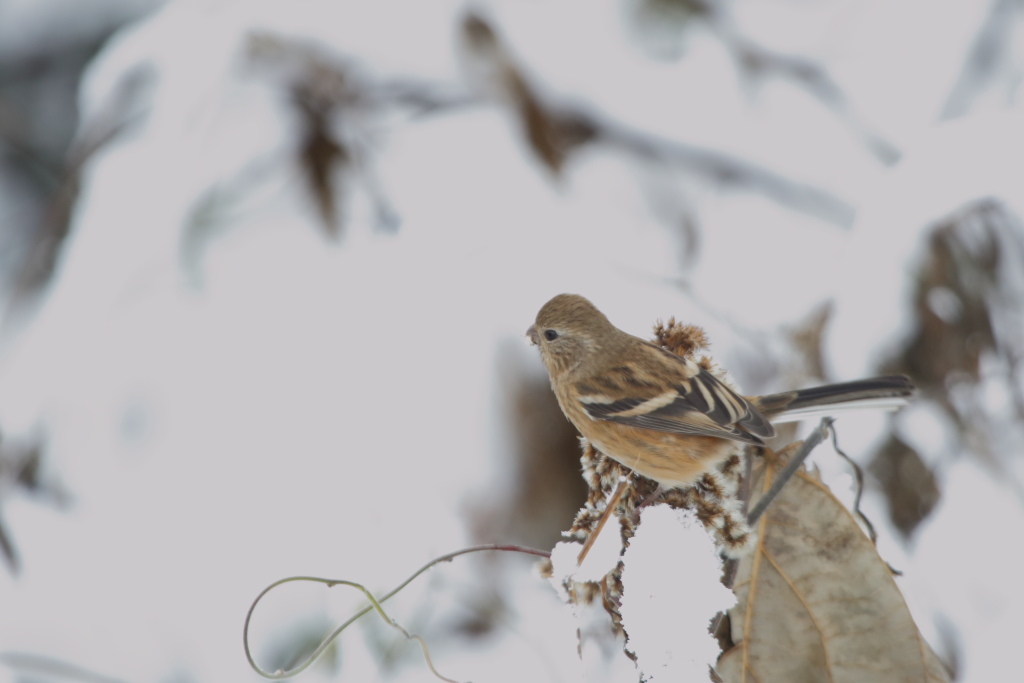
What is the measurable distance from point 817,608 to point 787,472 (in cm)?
45

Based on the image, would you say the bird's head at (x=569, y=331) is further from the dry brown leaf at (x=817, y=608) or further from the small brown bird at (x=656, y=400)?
the dry brown leaf at (x=817, y=608)

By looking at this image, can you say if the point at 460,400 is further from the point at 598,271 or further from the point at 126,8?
the point at 126,8

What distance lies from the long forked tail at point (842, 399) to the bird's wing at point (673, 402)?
18cm

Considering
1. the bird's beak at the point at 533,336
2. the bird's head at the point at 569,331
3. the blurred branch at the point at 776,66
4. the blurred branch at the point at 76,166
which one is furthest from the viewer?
the blurred branch at the point at 776,66

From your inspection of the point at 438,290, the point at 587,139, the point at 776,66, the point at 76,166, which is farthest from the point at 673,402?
the point at 776,66

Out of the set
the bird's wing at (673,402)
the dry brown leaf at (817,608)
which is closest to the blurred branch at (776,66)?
the bird's wing at (673,402)

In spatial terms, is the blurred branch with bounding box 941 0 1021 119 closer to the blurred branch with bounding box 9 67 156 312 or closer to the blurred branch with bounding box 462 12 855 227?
the blurred branch with bounding box 462 12 855 227

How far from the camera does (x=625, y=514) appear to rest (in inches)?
70.2

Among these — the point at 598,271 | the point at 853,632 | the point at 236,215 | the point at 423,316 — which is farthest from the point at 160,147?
the point at 853,632

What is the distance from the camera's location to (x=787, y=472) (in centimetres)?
168

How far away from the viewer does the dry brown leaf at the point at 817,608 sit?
1.82 meters

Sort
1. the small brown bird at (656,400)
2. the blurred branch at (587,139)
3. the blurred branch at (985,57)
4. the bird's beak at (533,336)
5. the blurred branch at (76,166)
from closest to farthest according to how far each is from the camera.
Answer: the small brown bird at (656,400), the bird's beak at (533,336), the blurred branch at (76,166), the blurred branch at (587,139), the blurred branch at (985,57)

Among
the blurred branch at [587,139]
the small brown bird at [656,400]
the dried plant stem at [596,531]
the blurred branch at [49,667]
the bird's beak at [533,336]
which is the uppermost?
the dried plant stem at [596,531]

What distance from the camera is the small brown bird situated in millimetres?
2137
